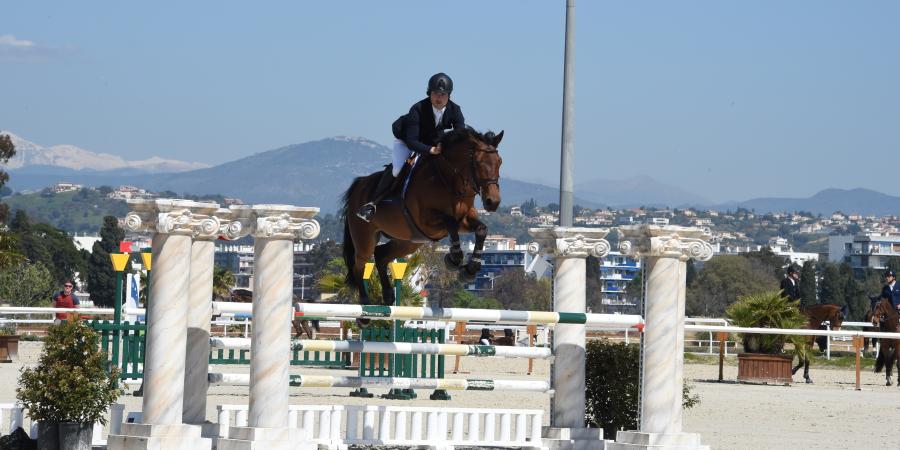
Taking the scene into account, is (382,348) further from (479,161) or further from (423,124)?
(423,124)

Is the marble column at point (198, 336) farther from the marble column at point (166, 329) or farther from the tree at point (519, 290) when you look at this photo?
the tree at point (519, 290)

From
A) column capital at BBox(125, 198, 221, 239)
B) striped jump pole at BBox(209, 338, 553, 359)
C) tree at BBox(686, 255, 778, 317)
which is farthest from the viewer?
tree at BBox(686, 255, 778, 317)

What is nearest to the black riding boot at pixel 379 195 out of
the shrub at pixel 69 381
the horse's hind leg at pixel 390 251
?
the horse's hind leg at pixel 390 251

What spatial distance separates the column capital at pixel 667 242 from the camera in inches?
343

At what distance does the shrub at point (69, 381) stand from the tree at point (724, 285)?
101 meters

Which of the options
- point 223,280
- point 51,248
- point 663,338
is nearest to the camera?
point 663,338

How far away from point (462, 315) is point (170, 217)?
1.91 m

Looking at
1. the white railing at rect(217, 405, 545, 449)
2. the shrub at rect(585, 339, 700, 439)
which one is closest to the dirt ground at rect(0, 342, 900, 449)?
the shrub at rect(585, 339, 700, 439)

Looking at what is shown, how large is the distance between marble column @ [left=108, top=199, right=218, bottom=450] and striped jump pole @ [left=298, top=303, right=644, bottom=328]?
0.77 metres

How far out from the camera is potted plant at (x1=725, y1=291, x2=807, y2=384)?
20156mm

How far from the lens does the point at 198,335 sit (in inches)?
336

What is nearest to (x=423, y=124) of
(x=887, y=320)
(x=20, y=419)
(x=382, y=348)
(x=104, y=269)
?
(x=382, y=348)

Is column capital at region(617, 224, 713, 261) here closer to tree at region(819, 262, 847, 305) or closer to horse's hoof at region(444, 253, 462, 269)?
horse's hoof at region(444, 253, 462, 269)

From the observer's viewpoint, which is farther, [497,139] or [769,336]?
[769,336]
